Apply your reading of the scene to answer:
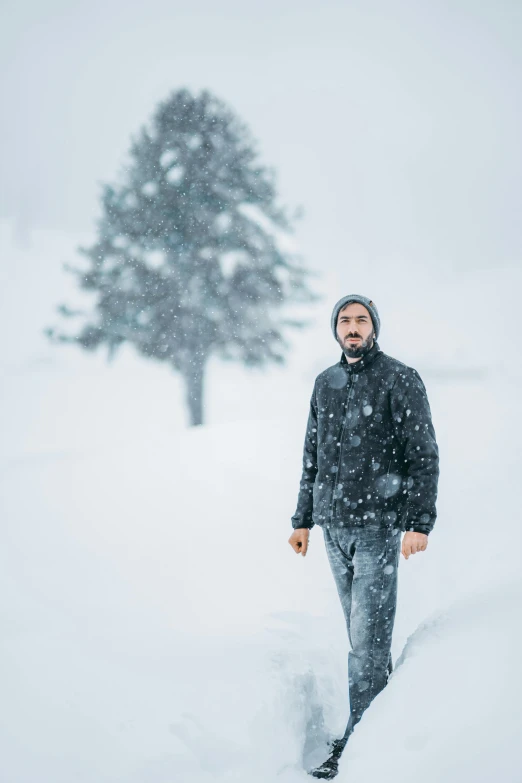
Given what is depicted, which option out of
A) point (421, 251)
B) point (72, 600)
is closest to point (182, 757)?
point (72, 600)

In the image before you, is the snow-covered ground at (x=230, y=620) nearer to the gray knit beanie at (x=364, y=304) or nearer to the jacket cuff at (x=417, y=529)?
the jacket cuff at (x=417, y=529)

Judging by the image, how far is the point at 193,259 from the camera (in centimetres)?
1503

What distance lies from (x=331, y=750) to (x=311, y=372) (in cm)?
3111

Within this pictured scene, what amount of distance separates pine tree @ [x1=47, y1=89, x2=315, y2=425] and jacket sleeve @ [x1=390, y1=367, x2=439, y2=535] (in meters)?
11.9

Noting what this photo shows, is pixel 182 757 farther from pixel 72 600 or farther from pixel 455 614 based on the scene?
pixel 72 600

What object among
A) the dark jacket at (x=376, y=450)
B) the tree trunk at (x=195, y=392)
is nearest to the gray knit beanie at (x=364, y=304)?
the dark jacket at (x=376, y=450)

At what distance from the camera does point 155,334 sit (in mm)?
14633

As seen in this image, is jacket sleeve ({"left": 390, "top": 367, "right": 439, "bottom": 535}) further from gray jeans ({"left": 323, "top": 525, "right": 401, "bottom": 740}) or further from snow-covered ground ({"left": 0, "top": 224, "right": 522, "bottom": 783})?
snow-covered ground ({"left": 0, "top": 224, "right": 522, "bottom": 783})

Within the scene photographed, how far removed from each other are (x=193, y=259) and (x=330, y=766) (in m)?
13.6

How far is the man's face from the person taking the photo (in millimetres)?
3074

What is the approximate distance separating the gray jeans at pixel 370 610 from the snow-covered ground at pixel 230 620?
171 mm

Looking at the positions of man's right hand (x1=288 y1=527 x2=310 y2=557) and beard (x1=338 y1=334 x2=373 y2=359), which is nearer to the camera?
beard (x1=338 y1=334 x2=373 y2=359)

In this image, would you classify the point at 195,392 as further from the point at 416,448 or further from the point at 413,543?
the point at 413,543

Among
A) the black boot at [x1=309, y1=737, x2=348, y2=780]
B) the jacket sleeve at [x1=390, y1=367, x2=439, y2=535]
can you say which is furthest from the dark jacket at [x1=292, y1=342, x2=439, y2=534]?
the black boot at [x1=309, y1=737, x2=348, y2=780]
